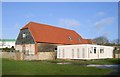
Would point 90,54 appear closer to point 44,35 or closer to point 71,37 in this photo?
point 44,35

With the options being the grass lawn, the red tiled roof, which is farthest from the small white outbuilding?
the grass lawn

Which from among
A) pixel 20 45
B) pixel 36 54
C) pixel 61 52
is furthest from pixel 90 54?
pixel 20 45

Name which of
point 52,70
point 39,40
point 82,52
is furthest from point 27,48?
point 52,70

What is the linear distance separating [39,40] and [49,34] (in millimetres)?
4986

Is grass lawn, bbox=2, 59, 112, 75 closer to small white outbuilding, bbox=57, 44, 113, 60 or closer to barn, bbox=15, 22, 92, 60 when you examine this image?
small white outbuilding, bbox=57, 44, 113, 60

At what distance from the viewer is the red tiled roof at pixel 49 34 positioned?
42.7m

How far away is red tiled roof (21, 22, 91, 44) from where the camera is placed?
42653mm

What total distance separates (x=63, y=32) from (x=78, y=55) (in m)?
17.0

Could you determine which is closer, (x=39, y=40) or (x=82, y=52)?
(x=82, y=52)

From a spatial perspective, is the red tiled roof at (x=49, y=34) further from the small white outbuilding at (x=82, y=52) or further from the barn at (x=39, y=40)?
the small white outbuilding at (x=82, y=52)

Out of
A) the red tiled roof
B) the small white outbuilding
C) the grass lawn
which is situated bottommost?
the grass lawn

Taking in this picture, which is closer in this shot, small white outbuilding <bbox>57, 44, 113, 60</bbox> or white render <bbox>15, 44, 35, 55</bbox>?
small white outbuilding <bbox>57, 44, 113, 60</bbox>

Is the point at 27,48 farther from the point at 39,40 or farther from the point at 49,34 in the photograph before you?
the point at 49,34

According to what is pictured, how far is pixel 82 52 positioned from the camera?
112 feet
